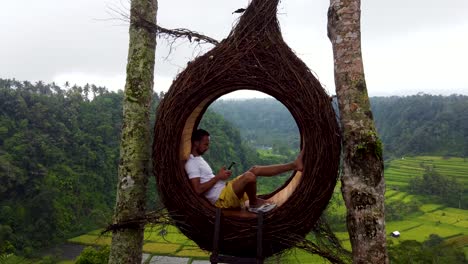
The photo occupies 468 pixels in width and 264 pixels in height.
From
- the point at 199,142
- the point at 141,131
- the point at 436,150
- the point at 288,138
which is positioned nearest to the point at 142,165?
the point at 141,131

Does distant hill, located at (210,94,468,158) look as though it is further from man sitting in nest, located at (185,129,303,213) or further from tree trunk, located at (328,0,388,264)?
tree trunk, located at (328,0,388,264)

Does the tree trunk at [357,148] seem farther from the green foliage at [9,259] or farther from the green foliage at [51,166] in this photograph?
the green foliage at [51,166]

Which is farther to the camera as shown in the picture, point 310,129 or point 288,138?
point 288,138

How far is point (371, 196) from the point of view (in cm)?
328

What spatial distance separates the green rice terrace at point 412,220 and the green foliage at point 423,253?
3209 millimetres

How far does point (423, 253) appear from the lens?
24.5 metres

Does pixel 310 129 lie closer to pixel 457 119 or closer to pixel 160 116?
pixel 160 116

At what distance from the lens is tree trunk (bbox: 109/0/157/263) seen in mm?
3973

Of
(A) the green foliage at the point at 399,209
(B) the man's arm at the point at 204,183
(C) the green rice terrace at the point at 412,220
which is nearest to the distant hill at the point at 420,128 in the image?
(C) the green rice terrace at the point at 412,220

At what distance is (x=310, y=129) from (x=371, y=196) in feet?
2.33

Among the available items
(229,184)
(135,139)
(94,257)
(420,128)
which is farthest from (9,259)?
(420,128)

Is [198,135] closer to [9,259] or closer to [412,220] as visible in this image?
[9,259]

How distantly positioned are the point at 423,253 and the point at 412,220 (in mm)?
22537

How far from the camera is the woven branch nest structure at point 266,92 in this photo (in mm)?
3553
